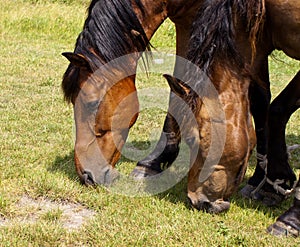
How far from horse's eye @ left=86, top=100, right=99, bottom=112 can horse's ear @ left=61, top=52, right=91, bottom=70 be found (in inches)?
8.6

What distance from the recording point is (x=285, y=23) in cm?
286

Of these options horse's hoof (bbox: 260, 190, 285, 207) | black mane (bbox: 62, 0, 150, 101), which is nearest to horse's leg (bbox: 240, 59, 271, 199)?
horse's hoof (bbox: 260, 190, 285, 207)

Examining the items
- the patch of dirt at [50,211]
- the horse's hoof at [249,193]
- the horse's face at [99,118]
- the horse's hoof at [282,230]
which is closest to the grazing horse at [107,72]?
the horse's face at [99,118]

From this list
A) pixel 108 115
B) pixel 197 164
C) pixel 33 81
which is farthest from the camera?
pixel 33 81

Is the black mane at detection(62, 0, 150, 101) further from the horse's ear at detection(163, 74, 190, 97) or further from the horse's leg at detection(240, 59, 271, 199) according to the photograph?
the horse's leg at detection(240, 59, 271, 199)

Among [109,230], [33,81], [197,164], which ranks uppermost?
[197,164]

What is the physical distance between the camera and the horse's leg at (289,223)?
3.01 metres

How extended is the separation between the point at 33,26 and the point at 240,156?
838cm

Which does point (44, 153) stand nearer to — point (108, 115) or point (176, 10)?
point (108, 115)

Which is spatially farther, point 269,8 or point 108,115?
point 108,115

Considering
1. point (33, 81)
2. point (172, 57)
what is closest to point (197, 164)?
point (33, 81)

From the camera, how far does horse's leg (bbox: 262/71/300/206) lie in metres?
3.33

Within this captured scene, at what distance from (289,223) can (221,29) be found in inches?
45.7

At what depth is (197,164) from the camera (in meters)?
3.12
